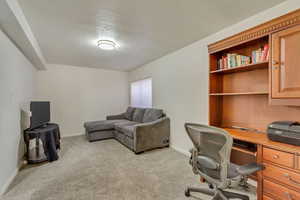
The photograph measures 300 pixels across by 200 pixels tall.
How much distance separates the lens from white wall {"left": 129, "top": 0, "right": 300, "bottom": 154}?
2574 millimetres

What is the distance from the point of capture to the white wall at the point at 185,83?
2.57 meters

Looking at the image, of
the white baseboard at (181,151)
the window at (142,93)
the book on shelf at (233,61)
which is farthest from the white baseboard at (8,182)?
the book on shelf at (233,61)

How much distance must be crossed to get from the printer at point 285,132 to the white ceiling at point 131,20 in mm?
1426

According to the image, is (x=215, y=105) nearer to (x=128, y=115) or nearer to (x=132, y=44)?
(x=132, y=44)

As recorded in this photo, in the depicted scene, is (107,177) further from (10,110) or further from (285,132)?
(285,132)

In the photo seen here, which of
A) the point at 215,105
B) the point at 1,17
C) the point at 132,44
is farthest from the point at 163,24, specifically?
the point at 1,17

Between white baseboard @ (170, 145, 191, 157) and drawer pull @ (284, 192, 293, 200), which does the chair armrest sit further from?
white baseboard @ (170, 145, 191, 157)

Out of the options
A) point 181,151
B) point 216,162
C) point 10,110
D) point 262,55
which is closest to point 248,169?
point 216,162

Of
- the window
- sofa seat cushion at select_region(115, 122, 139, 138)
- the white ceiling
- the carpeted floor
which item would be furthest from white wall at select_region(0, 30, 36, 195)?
the window

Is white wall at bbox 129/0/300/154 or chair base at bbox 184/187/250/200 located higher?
white wall at bbox 129/0/300/154

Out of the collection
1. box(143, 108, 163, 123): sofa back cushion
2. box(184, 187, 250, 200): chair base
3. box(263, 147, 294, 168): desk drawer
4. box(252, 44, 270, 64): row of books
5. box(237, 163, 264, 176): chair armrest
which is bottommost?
box(184, 187, 250, 200): chair base

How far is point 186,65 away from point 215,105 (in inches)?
45.6

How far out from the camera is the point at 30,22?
6.72 ft

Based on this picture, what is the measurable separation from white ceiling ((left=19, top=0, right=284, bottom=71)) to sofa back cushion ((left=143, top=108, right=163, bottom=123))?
5.28ft
